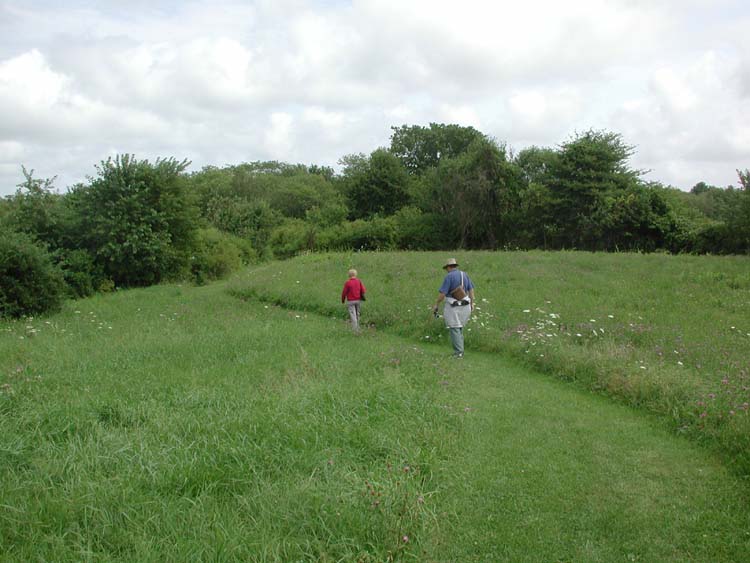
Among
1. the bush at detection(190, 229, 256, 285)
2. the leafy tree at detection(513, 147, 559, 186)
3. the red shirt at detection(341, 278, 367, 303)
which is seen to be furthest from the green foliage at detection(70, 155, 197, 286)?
the leafy tree at detection(513, 147, 559, 186)

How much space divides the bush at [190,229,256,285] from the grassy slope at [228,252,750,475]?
614cm

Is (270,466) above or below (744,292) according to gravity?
below

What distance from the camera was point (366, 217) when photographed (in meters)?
48.5

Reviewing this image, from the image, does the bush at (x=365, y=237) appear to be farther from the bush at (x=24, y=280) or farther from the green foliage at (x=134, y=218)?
the bush at (x=24, y=280)

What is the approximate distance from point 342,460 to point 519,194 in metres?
32.9

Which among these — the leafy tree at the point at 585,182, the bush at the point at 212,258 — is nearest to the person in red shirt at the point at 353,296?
the bush at the point at 212,258

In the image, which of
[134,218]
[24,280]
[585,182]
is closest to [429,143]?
[585,182]

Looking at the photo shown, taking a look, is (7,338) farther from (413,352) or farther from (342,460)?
(342,460)

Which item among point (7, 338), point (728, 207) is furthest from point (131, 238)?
point (728, 207)

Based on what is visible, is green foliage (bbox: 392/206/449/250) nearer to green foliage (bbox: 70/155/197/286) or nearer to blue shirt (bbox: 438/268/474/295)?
green foliage (bbox: 70/155/197/286)

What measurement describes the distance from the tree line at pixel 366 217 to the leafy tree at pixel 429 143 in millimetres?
10829

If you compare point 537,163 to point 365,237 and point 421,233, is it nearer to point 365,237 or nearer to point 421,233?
point 421,233

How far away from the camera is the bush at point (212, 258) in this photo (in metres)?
29.8

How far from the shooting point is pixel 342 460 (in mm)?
5453
